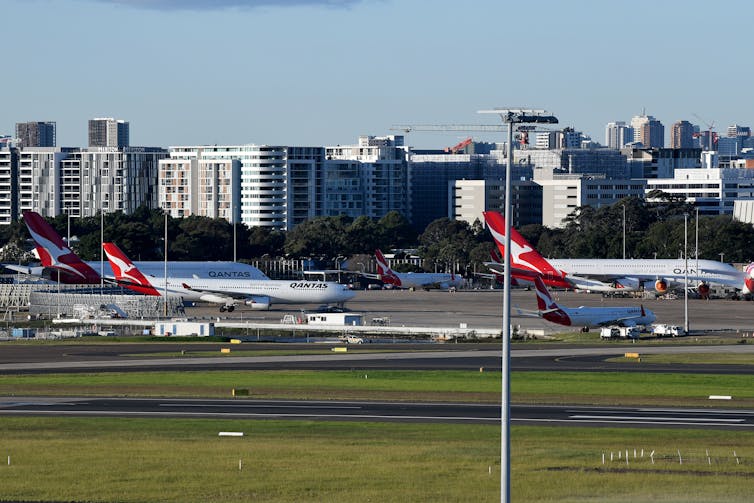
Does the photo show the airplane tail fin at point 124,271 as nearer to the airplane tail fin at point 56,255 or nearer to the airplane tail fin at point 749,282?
the airplane tail fin at point 56,255

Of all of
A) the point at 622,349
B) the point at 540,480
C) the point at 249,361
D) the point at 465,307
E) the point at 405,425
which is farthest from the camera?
the point at 465,307

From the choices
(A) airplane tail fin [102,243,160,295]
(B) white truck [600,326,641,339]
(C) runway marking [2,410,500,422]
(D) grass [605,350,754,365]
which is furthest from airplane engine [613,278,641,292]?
(C) runway marking [2,410,500,422]

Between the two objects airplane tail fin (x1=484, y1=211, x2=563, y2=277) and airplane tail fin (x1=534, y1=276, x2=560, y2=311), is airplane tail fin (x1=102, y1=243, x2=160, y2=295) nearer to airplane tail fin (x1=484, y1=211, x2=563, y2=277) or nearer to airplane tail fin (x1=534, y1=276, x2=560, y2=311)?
airplane tail fin (x1=484, y1=211, x2=563, y2=277)

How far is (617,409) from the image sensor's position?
62.3m

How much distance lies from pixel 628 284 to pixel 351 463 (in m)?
127

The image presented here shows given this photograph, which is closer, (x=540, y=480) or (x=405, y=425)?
(x=540, y=480)

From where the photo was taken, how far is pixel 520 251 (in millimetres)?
152125

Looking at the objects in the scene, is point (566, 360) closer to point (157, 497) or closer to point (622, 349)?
point (622, 349)

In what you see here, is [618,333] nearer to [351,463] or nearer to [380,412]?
[380,412]

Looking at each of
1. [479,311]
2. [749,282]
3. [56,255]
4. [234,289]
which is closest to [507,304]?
[479,311]

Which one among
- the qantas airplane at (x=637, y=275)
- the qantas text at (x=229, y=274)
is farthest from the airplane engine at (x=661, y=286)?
the qantas text at (x=229, y=274)

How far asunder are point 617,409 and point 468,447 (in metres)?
14.2

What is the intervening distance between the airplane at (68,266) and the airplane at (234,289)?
6.81 meters

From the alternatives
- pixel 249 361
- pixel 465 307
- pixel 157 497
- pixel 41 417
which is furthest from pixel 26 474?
pixel 465 307
